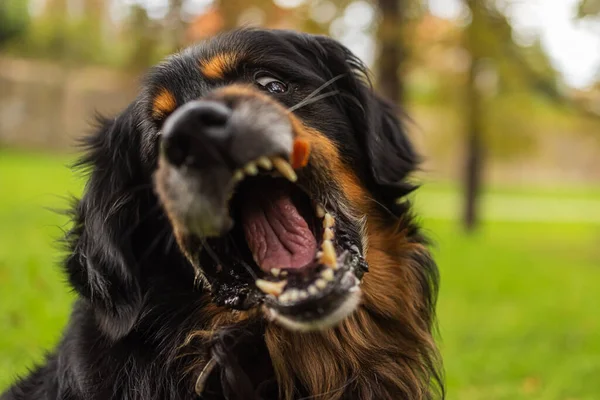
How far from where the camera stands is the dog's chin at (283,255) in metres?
2.47

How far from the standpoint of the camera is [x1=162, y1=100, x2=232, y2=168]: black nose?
2160 mm

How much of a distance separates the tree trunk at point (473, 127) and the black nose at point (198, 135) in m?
8.34

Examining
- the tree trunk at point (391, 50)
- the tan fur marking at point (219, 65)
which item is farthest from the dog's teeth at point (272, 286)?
the tree trunk at point (391, 50)

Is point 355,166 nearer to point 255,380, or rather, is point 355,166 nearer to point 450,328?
point 255,380

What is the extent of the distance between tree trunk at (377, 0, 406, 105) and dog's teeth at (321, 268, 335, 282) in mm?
7450

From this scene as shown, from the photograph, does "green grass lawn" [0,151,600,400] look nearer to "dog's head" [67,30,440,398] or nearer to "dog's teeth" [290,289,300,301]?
"dog's head" [67,30,440,398]

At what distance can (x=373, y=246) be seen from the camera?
310 centimetres

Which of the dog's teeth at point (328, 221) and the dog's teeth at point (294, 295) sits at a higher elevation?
the dog's teeth at point (328, 221)

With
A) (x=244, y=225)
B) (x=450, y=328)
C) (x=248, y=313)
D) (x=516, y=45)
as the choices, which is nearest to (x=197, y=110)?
(x=244, y=225)

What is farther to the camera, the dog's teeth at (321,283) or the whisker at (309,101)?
the whisker at (309,101)

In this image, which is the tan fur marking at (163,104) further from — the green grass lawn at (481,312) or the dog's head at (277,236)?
the green grass lawn at (481,312)

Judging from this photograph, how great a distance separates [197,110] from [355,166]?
1.17m

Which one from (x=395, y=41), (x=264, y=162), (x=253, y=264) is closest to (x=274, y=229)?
(x=253, y=264)

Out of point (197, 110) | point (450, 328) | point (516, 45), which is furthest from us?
point (516, 45)
